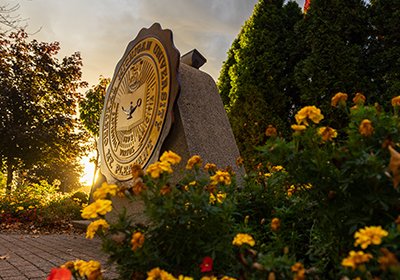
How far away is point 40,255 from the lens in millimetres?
3529

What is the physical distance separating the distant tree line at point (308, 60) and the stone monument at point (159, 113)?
7.08ft

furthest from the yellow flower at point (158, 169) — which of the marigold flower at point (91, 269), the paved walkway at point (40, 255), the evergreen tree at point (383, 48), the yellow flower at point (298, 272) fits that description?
the evergreen tree at point (383, 48)

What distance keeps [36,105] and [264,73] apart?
9.39 meters

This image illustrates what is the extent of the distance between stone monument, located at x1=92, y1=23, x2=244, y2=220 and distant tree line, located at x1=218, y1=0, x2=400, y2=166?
7.08 ft

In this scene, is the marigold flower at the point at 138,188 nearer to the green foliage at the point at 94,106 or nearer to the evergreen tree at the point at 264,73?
the evergreen tree at the point at 264,73

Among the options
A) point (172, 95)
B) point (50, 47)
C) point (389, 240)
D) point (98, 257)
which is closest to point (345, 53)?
point (172, 95)

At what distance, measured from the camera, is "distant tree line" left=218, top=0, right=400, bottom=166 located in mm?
6711

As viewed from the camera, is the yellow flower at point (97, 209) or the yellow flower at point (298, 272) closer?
the yellow flower at point (298, 272)

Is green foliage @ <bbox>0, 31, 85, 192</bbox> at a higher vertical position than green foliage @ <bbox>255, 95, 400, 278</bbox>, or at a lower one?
higher

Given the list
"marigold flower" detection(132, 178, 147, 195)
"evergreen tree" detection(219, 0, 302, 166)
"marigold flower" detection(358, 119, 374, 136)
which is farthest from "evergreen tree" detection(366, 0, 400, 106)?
"marigold flower" detection(132, 178, 147, 195)

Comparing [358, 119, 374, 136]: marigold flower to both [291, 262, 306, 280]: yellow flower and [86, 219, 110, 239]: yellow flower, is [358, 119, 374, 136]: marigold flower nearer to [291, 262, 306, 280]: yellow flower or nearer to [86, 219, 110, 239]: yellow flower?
[291, 262, 306, 280]: yellow flower

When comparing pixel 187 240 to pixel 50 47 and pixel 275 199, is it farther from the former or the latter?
pixel 50 47

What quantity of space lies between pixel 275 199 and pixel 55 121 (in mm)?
12242

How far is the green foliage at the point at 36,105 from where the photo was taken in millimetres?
12234
